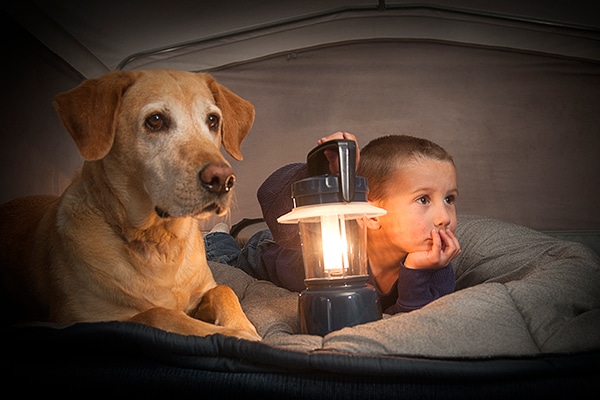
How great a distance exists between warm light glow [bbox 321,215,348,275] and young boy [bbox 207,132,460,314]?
209mm

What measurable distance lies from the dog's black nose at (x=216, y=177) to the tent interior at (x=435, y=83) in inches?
52.2

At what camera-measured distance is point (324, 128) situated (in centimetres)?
275

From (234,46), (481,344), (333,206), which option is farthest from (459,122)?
(481,344)

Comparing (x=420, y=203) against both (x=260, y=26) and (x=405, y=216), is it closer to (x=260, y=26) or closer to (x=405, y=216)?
(x=405, y=216)

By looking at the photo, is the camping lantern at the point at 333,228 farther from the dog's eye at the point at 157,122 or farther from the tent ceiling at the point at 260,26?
the tent ceiling at the point at 260,26

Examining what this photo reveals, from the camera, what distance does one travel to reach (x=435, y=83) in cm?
271

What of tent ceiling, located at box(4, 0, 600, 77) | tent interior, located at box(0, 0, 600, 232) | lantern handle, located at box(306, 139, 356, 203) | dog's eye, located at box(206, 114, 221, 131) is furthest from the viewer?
tent interior, located at box(0, 0, 600, 232)

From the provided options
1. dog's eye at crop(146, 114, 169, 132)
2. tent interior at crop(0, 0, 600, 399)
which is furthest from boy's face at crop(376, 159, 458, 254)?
dog's eye at crop(146, 114, 169, 132)

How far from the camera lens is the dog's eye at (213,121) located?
136 cm

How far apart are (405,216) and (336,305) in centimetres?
45

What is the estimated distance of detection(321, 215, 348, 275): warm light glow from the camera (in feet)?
4.12

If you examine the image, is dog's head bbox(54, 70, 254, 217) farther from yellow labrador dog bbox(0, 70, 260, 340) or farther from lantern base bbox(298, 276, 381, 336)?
lantern base bbox(298, 276, 381, 336)

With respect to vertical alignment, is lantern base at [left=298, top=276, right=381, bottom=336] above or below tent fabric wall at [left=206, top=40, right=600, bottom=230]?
below

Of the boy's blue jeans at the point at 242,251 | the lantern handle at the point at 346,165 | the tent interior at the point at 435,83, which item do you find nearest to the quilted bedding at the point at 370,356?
the lantern handle at the point at 346,165
